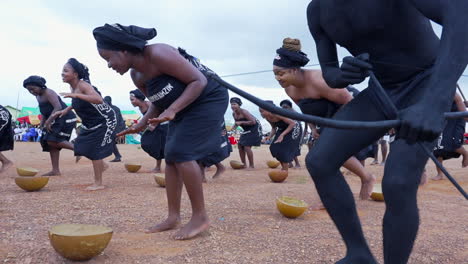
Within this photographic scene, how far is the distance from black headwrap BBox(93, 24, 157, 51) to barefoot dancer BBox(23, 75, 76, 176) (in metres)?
3.82

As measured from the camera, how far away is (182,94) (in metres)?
2.83

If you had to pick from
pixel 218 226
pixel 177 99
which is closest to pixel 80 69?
pixel 177 99

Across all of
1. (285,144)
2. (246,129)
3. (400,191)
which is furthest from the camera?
(246,129)

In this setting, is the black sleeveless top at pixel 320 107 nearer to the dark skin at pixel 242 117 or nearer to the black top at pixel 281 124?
the black top at pixel 281 124

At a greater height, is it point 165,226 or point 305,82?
point 305,82

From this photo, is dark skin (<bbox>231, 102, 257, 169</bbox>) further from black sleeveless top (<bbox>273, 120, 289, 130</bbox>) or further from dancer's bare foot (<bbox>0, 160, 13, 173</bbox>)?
dancer's bare foot (<bbox>0, 160, 13, 173</bbox>)

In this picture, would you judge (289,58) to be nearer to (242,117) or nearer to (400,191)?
(400,191)

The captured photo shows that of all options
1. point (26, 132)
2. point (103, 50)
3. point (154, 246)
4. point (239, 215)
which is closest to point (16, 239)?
point (154, 246)

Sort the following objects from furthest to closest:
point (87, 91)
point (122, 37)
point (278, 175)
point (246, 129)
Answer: point (246, 129) → point (278, 175) → point (87, 91) → point (122, 37)

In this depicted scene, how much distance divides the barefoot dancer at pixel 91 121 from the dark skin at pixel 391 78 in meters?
3.82

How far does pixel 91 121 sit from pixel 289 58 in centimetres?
312

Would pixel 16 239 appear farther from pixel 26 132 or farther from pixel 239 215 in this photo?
pixel 26 132

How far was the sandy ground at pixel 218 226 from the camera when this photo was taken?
247 centimetres

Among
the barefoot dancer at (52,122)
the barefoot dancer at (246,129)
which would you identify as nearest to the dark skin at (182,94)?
the barefoot dancer at (52,122)
